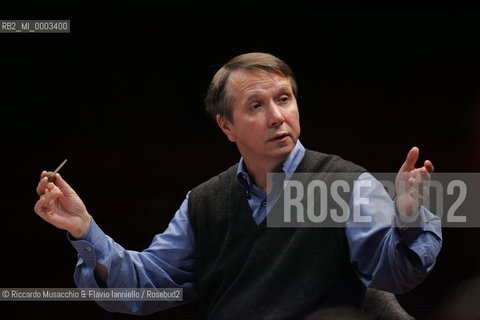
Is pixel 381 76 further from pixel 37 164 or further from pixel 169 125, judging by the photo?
pixel 37 164

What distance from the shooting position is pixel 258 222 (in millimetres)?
1840

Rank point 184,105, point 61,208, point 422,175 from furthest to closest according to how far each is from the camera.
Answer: point 184,105 → point 61,208 → point 422,175

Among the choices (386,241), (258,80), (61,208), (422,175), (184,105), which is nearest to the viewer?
(422,175)

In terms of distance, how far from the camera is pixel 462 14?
7.37 ft

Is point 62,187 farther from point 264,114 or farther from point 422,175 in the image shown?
point 422,175

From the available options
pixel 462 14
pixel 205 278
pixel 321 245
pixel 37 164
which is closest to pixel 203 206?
pixel 205 278

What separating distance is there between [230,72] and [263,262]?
0.48 m

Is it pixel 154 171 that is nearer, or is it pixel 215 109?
pixel 215 109

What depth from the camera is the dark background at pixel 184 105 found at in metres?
2.28

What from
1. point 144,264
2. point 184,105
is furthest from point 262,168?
point 184,105

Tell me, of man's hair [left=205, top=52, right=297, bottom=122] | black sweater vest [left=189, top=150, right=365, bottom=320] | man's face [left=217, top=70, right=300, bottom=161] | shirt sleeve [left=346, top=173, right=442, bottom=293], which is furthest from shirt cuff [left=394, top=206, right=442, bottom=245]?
man's hair [left=205, top=52, right=297, bottom=122]

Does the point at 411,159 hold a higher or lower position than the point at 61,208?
higher

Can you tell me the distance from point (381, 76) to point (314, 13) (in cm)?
29

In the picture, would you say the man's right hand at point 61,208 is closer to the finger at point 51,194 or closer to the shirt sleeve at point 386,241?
the finger at point 51,194
